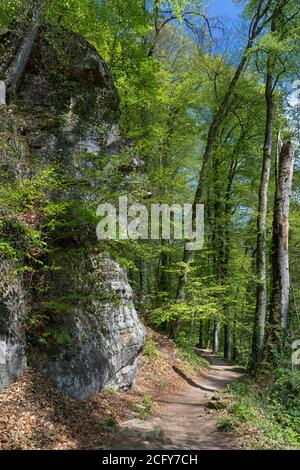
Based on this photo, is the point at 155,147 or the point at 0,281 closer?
the point at 0,281

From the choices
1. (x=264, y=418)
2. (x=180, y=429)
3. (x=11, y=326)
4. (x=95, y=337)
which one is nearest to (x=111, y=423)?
(x=180, y=429)

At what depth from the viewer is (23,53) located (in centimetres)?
902

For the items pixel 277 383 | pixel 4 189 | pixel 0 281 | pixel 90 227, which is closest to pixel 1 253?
pixel 0 281

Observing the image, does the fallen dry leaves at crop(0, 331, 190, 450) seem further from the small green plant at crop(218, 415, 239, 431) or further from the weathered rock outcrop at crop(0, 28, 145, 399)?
the small green plant at crop(218, 415, 239, 431)

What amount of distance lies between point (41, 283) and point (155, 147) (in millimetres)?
9820

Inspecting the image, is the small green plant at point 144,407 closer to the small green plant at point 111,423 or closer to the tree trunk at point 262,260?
the small green plant at point 111,423

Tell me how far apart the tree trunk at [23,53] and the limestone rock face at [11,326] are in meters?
5.44

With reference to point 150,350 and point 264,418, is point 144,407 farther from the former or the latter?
point 150,350

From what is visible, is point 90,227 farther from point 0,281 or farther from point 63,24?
point 63,24

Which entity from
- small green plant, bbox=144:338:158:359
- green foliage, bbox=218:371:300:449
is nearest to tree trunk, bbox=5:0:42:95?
small green plant, bbox=144:338:158:359

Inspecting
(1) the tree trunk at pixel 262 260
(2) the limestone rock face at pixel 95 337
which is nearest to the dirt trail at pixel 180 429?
(2) the limestone rock face at pixel 95 337

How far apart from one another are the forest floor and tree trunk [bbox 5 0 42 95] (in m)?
7.22
